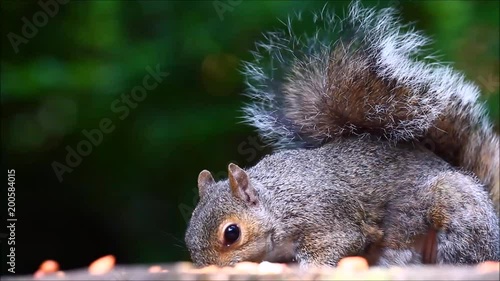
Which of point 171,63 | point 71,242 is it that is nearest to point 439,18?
point 171,63

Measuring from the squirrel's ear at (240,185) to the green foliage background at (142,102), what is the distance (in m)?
0.79

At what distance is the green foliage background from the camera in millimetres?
2438

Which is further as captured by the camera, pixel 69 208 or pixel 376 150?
pixel 69 208

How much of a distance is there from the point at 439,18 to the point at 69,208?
1.38 meters

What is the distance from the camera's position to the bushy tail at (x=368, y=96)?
6.10 ft

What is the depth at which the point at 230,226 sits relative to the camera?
156 cm

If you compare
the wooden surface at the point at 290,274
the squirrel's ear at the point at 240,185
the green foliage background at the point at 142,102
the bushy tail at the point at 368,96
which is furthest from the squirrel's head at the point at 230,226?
the green foliage background at the point at 142,102

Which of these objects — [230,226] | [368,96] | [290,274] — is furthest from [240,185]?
[290,274]

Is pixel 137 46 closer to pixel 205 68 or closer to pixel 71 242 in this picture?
pixel 205 68

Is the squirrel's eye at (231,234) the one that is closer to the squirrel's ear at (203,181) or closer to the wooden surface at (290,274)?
the squirrel's ear at (203,181)

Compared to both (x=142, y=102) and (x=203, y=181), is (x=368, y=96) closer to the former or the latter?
(x=203, y=181)

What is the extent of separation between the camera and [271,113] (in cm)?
199

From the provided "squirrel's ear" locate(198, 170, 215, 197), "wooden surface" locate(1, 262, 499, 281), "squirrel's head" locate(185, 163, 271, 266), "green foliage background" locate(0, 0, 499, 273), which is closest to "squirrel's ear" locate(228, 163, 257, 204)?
"squirrel's head" locate(185, 163, 271, 266)

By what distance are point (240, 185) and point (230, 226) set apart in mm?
97
